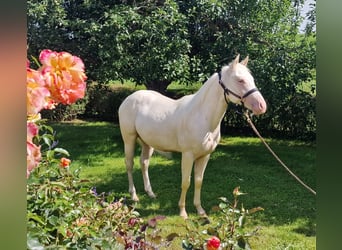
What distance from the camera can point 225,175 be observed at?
395cm

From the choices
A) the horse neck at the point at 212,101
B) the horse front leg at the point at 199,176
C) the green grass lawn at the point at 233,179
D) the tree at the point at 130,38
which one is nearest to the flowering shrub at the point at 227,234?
the green grass lawn at the point at 233,179

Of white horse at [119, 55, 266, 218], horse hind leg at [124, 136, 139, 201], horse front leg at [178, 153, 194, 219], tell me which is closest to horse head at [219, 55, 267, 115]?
white horse at [119, 55, 266, 218]

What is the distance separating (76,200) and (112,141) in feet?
13.3

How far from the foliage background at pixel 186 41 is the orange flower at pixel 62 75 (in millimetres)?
3148

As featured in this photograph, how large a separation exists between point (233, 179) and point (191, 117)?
137cm

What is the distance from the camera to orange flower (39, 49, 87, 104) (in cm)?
67

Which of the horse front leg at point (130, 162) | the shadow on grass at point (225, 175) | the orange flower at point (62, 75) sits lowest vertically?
the shadow on grass at point (225, 175)

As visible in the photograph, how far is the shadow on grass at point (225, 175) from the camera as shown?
3.04 meters

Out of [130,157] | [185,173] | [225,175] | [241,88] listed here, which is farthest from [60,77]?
[225,175]

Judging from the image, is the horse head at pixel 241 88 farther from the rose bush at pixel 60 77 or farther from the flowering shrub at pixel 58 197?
the rose bush at pixel 60 77

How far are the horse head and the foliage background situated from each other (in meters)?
1.47

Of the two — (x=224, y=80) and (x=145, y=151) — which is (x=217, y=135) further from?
(x=145, y=151)

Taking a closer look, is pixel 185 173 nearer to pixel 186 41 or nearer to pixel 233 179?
pixel 233 179
